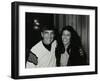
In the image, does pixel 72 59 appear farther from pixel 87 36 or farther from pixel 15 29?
pixel 15 29

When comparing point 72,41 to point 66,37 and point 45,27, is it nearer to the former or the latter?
point 66,37

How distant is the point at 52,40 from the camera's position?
1.47 m

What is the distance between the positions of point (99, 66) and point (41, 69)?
37cm

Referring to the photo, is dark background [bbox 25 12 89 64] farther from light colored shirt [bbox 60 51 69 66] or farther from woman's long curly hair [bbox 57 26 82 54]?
light colored shirt [bbox 60 51 69 66]

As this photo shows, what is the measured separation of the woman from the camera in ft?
4.90

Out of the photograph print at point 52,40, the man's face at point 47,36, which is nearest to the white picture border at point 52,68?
the photograph print at point 52,40

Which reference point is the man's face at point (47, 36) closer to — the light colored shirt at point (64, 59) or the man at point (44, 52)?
the man at point (44, 52)

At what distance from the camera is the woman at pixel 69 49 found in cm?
149

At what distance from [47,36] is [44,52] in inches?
3.2

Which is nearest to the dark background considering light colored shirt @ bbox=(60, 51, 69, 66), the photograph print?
the photograph print

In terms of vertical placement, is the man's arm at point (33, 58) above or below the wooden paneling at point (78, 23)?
below

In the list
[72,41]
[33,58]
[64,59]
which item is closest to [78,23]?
[72,41]

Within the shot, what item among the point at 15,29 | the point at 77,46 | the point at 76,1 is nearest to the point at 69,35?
the point at 77,46

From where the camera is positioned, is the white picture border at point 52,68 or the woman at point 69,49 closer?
the white picture border at point 52,68
